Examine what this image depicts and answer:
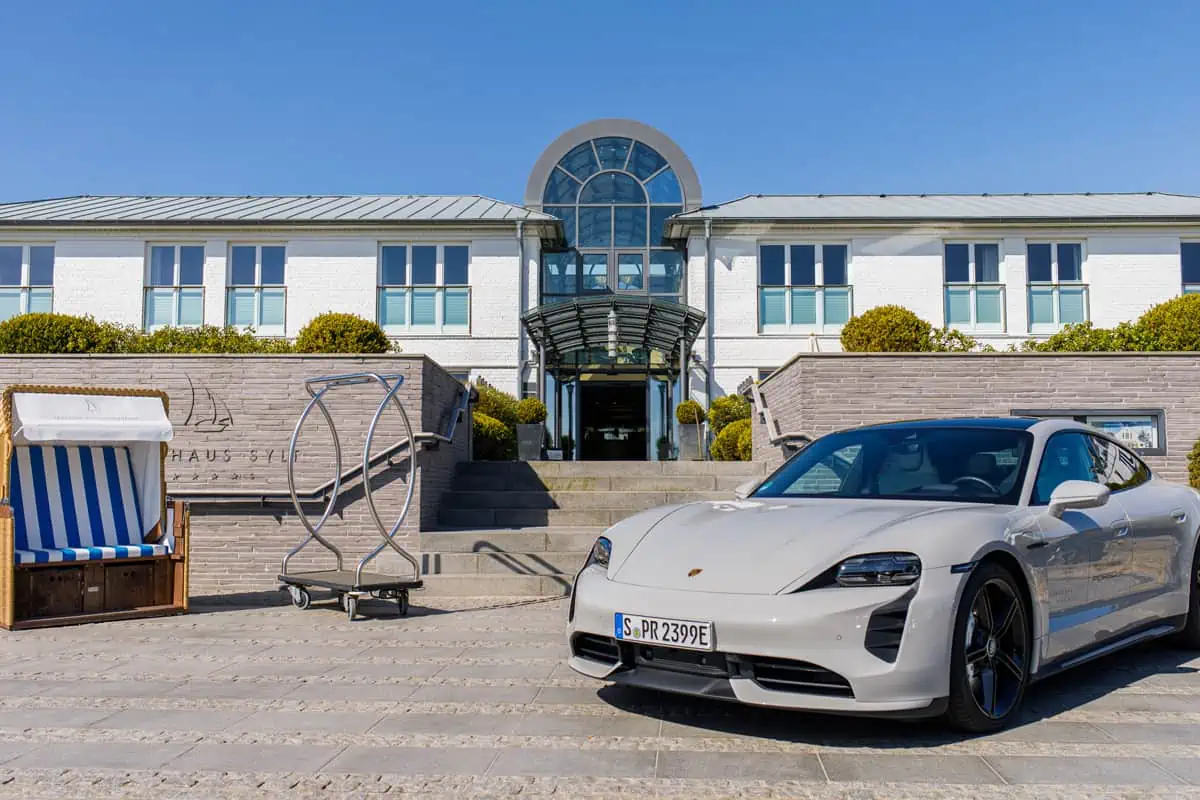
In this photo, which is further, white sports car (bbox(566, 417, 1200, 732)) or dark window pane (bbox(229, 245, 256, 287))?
dark window pane (bbox(229, 245, 256, 287))

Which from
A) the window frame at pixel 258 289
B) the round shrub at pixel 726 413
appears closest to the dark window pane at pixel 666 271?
the round shrub at pixel 726 413

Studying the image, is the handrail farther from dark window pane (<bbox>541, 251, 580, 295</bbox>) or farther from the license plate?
dark window pane (<bbox>541, 251, 580, 295</bbox>)

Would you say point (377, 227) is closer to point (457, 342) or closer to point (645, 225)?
point (457, 342)

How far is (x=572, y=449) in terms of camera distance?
2336 cm

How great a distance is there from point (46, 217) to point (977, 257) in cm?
2303

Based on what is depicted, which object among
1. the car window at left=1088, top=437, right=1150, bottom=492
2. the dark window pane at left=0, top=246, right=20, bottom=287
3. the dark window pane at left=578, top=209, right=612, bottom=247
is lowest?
the car window at left=1088, top=437, right=1150, bottom=492

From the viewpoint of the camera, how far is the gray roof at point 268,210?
2308cm

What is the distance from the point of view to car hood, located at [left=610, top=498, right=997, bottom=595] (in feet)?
12.7

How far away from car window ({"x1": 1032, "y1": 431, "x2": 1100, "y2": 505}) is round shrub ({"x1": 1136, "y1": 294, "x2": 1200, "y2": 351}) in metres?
9.26

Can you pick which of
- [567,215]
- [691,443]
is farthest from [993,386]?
[567,215]

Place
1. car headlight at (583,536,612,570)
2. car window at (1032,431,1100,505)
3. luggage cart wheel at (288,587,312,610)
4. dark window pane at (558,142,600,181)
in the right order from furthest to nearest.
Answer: dark window pane at (558,142,600,181) → luggage cart wheel at (288,587,312,610) → car window at (1032,431,1100,505) → car headlight at (583,536,612,570)

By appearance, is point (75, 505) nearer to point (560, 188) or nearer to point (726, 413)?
point (726, 413)

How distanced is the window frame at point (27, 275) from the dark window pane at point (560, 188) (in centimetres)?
1225

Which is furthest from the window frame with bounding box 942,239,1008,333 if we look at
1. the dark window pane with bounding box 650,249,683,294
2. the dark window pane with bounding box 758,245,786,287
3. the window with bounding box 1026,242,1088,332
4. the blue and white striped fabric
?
the blue and white striped fabric
